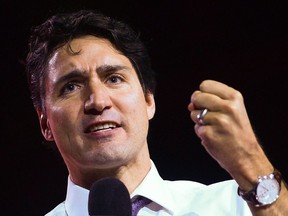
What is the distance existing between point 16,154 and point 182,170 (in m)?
0.70

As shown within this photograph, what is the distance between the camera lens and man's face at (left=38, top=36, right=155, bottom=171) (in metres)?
1.44

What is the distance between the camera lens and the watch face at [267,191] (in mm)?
1076

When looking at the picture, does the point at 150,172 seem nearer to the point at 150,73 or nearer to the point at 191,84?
the point at 150,73

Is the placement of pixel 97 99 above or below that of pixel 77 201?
above

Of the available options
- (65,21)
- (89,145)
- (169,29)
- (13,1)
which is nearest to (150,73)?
(65,21)

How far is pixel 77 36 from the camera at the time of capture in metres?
1.64

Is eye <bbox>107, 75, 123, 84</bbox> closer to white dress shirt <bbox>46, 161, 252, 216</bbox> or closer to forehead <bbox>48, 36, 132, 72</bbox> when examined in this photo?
forehead <bbox>48, 36, 132, 72</bbox>

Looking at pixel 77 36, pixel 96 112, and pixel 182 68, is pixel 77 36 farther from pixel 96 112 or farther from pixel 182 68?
pixel 182 68

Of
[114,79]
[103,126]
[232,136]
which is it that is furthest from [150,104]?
[232,136]

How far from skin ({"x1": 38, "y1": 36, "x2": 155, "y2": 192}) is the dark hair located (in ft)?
0.10

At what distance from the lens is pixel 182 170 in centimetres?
234

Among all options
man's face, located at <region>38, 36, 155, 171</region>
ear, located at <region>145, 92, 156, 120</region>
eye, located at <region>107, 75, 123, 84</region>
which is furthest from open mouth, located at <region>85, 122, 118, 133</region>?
ear, located at <region>145, 92, 156, 120</region>

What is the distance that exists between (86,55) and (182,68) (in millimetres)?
844

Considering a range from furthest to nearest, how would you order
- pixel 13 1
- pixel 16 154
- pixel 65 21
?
pixel 16 154 → pixel 13 1 → pixel 65 21
